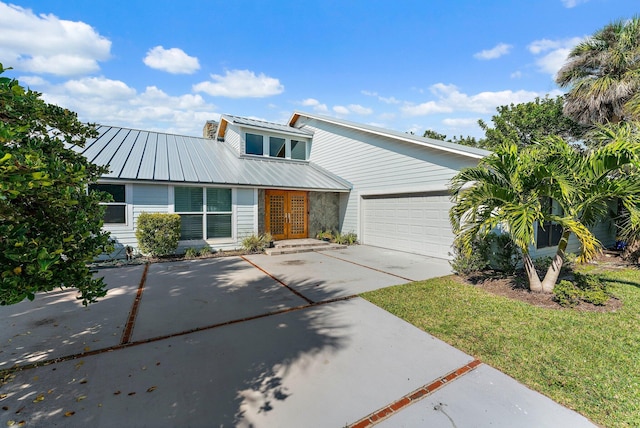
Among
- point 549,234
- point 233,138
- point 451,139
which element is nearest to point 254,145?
point 233,138

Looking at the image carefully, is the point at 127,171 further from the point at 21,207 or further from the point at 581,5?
the point at 581,5

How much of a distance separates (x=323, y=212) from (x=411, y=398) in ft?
35.5

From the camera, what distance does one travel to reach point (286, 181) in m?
11.4

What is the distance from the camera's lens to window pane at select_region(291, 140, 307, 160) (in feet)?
47.9

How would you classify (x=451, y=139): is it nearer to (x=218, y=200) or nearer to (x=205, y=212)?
(x=218, y=200)

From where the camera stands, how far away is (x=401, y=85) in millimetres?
12523

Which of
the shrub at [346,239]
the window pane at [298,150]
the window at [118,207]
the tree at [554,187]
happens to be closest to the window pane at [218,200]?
the window at [118,207]

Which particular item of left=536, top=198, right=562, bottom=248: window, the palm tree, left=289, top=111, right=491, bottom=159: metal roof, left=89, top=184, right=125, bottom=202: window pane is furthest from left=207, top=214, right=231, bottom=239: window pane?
the palm tree

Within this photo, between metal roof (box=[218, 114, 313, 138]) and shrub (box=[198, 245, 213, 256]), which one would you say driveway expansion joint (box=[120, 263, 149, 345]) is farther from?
metal roof (box=[218, 114, 313, 138])

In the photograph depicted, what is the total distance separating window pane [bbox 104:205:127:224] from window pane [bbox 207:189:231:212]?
2.54 m

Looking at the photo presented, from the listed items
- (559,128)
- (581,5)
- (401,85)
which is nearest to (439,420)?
(581,5)

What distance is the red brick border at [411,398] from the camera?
230 cm

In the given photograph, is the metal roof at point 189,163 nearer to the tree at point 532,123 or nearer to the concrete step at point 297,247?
the concrete step at point 297,247

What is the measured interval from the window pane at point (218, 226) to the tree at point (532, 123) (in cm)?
1665
